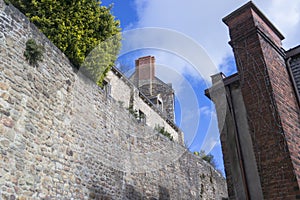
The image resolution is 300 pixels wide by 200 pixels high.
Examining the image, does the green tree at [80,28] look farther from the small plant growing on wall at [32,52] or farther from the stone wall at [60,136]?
the small plant growing on wall at [32,52]

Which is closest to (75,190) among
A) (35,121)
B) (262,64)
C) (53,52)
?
(35,121)

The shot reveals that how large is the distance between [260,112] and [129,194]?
16.5ft

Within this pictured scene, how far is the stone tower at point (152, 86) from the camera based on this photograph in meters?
22.0

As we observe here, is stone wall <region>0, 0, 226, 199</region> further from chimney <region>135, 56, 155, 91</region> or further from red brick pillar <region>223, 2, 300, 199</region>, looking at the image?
chimney <region>135, 56, 155, 91</region>

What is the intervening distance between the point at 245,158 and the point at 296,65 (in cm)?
194

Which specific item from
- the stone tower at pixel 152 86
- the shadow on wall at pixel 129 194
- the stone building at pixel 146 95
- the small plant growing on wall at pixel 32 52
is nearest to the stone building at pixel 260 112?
the shadow on wall at pixel 129 194

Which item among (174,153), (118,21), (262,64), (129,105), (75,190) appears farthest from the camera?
(129,105)

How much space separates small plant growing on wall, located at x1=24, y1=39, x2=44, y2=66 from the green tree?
1262 millimetres

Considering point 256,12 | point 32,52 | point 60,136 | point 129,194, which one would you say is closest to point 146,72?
point 129,194

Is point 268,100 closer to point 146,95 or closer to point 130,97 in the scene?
point 130,97

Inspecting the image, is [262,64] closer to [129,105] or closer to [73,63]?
[73,63]

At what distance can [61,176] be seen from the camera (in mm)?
6086

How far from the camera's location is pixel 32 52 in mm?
6152

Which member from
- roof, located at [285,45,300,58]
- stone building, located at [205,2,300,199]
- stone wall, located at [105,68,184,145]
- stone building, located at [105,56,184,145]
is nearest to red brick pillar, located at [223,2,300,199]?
stone building, located at [205,2,300,199]
